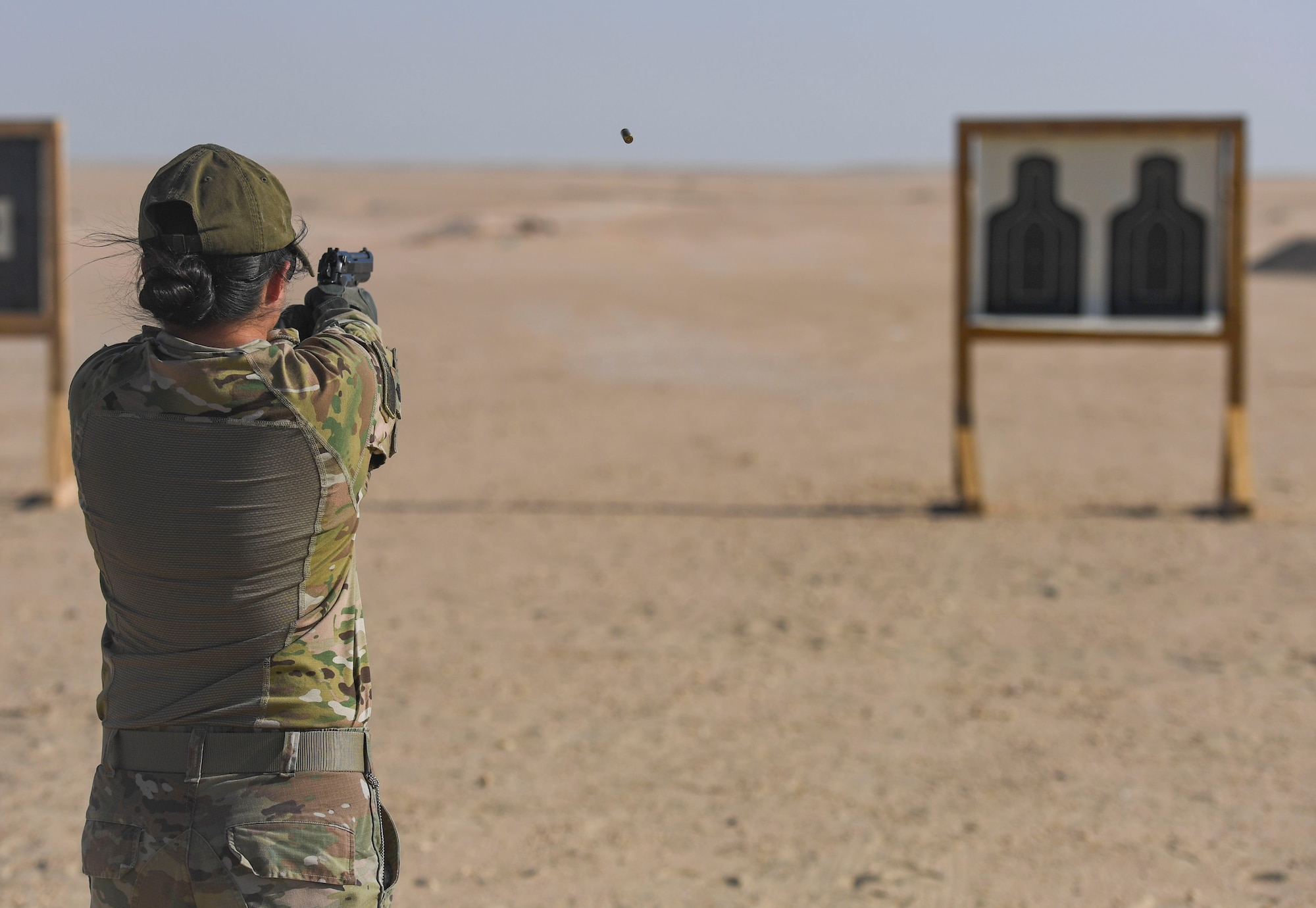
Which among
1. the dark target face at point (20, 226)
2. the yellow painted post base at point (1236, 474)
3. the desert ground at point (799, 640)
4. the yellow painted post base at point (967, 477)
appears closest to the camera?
the desert ground at point (799, 640)

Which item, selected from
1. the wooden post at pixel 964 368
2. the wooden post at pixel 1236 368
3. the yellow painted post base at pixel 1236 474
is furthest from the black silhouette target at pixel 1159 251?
the wooden post at pixel 964 368

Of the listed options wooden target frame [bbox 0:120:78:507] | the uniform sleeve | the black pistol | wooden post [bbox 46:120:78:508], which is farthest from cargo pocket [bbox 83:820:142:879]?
wooden target frame [bbox 0:120:78:507]

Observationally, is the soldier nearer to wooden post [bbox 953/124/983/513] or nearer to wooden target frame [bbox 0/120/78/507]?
wooden post [bbox 953/124/983/513]

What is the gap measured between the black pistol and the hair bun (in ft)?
1.08

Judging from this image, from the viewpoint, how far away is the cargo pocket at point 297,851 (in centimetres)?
171

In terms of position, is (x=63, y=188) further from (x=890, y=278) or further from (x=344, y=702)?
(x=890, y=278)

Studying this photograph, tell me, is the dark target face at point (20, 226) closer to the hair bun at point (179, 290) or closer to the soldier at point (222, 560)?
the soldier at point (222, 560)

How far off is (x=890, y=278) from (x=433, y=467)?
12.6 meters

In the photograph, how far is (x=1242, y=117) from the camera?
Result: 719cm

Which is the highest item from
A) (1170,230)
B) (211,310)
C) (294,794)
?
(1170,230)

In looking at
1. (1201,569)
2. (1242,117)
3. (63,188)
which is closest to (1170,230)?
(1242,117)

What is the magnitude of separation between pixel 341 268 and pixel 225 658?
61cm

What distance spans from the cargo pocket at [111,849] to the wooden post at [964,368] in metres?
5.79

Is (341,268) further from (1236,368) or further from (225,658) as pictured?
(1236,368)
